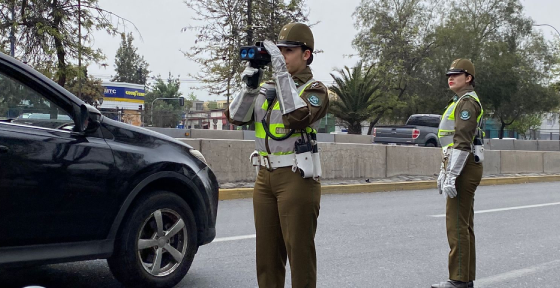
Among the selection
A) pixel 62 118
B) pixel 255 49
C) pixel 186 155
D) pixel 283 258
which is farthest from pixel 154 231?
pixel 255 49

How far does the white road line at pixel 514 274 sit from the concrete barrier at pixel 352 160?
22.5ft

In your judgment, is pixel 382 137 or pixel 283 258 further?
pixel 382 137

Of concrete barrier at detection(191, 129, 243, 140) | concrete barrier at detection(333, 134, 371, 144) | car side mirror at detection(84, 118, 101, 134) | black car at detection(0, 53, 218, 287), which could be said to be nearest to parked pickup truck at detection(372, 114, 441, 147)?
concrete barrier at detection(333, 134, 371, 144)

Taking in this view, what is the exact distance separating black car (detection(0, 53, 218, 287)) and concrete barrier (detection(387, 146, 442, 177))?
1029cm

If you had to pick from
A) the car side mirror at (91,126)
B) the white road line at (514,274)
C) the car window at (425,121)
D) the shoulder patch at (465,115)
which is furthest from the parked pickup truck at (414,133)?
the car side mirror at (91,126)

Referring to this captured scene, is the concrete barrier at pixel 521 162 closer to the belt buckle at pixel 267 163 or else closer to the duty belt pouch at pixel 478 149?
the duty belt pouch at pixel 478 149

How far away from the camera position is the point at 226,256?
19.7 feet

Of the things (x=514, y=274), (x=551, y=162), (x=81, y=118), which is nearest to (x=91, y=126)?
(x=81, y=118)

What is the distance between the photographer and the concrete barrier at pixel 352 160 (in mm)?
13014

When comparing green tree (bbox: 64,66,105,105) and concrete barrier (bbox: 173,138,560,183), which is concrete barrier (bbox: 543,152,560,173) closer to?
concrete barrier (bbox: 173,138,560,183)

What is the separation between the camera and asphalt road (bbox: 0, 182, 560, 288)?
512 centimetres

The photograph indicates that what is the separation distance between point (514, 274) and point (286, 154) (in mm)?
3417

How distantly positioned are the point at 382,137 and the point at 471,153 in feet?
66.8

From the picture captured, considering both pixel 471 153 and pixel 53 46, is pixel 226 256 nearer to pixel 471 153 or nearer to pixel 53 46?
pixel 471 153
